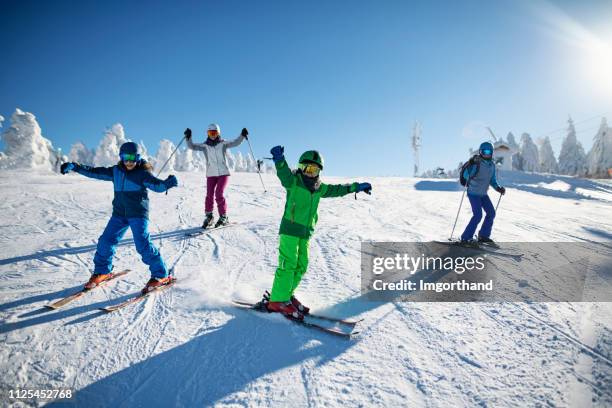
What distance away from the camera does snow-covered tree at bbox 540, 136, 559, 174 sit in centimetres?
5898

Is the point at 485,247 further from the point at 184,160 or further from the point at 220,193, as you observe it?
the point at 184,160

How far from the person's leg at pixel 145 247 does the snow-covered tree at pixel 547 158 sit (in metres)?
74.1

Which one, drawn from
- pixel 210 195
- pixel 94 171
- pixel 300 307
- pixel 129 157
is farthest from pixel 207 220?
pixel 300 307

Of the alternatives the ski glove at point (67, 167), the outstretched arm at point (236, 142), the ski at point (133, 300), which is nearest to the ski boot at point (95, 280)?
the ski at point (133, 300)

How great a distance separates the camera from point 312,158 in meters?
3.41

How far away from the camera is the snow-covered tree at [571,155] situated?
2170 inches

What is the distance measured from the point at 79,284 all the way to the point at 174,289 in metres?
1.36

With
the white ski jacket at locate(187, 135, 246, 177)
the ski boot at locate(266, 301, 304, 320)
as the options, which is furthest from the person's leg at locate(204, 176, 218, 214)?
the ski boot at locate(266, 301, 304, 320)

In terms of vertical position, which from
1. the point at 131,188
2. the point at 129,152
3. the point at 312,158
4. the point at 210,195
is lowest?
the point at 210,195

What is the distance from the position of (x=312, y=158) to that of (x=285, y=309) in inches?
69.5

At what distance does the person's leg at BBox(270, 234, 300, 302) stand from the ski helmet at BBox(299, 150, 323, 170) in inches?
35.5

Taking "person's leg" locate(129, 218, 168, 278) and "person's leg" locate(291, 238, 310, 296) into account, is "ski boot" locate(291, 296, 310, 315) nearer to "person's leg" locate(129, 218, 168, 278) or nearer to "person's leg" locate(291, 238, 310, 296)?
"person's leg" locate(291, 238, 310, 296)

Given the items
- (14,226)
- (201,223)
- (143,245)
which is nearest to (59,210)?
(14,226)

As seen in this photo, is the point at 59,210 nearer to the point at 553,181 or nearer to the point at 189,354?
the point at 189,354
